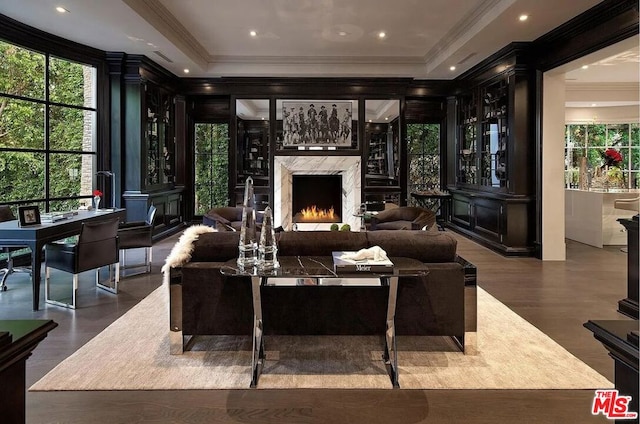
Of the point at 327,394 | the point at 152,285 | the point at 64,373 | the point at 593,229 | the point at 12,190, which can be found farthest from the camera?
the point at 593,229

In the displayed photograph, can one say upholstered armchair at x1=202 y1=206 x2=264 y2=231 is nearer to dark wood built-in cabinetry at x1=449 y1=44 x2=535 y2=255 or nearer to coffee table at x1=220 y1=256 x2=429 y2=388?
coffee table at x1=220 y1=256 x2=429 y2=388

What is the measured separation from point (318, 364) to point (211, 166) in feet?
25.3

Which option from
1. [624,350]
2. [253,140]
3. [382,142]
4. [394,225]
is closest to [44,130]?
[253,140]

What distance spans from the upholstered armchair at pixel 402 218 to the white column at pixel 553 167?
1.72m

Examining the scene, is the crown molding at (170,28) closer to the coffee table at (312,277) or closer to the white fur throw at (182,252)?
the white fur throw at (182,252)

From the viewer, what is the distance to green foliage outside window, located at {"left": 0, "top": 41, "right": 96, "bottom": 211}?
5679 mm

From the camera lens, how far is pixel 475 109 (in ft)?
27.2

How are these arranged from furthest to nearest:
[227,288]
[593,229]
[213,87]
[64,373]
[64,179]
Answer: [213,87], [593,229], [64,179], [227,288], [64,373]

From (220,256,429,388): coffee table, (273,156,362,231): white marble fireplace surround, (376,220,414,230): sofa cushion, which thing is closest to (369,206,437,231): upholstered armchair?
(376,220,414,230): sofa cushion

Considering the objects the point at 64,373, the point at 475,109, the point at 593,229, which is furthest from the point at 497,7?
A: the point at 64,373

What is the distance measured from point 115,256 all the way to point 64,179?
2.58 meters

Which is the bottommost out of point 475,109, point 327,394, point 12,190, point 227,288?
point 327,394

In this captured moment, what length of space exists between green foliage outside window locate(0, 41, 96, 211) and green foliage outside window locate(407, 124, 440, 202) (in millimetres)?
6208

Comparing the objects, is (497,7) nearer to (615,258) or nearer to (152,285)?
(615,258)
